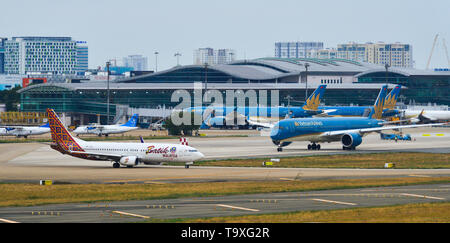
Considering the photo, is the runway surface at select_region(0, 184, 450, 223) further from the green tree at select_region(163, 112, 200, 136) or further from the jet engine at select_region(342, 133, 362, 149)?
the green tree at select_region(163, 112, 200, 136)

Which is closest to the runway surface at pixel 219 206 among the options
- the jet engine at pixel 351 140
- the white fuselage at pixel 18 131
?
the jet engine at pixel 351 140

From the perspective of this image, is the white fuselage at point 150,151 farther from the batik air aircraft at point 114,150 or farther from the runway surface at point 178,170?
the runway surface at point 178,170

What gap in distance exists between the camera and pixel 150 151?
83.8 m

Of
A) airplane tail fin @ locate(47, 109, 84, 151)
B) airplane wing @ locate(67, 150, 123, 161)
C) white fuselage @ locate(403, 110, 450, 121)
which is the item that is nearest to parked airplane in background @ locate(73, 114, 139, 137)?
airplane tail fin @ locate(47, 109, 84, 151)

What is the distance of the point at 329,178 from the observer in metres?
70.6

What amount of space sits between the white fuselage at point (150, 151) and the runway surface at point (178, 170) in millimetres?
1200

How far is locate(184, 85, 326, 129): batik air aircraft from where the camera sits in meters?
179

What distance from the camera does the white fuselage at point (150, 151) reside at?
8244 cm

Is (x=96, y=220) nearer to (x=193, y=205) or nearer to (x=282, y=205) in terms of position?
(x=193, y=205)

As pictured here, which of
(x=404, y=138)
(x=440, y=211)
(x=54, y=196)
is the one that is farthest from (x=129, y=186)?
(x=404, y=138)

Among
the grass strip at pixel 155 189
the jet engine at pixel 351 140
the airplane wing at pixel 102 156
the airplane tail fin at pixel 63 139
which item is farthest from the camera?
the jet engine at pixel 351 140

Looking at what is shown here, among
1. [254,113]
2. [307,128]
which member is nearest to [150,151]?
[307,128]
